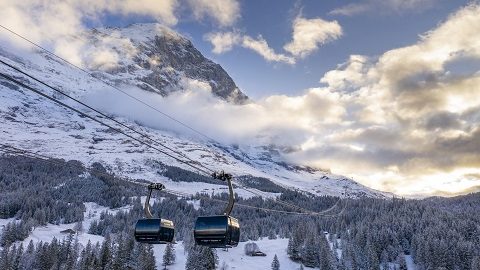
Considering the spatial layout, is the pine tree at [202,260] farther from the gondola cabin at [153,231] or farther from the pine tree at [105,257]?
the gondola cabin at [153,231]

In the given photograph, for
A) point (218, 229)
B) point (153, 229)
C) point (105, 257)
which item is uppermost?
point (218, 229)

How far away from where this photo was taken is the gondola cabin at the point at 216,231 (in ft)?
106

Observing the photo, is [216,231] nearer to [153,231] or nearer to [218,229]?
[218,229]

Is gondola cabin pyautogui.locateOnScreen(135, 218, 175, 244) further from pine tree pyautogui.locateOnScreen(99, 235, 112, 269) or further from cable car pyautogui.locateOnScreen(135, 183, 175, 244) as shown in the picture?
pine tree pyautogui.locateOnScreen(99, 235, 112, 269)

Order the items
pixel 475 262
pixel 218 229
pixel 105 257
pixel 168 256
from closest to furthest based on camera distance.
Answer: pixel 218 229, pixel 105 257, pixel 475 262, pixel 168 256

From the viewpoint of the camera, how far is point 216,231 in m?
32.5

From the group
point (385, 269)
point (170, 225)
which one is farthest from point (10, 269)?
point (385, 269)

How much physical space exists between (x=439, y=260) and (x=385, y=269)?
2362cm

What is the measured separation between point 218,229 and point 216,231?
0.23m

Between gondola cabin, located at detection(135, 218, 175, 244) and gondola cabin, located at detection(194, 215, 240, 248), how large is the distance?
561cm

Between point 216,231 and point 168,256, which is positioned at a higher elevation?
point 216,231

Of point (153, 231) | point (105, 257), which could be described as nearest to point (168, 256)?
point (105, 257)

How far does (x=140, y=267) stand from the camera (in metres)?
149

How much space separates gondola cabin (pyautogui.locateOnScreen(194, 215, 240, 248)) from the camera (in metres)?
32.2
